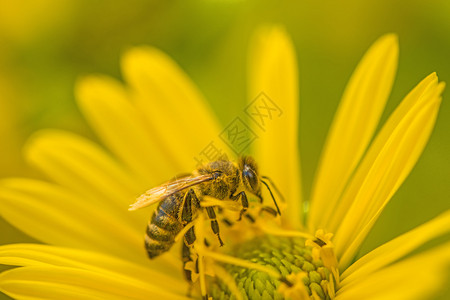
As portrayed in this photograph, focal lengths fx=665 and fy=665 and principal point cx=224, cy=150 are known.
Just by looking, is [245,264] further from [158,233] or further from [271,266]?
[158,233]

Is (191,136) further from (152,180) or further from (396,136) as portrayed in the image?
(396,136)

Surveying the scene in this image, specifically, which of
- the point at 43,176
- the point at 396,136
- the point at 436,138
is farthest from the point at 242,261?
the point at 43,176

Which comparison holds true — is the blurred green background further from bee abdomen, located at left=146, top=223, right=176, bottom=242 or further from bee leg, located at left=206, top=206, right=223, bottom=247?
bee abdomen, located at left=146, top=223, right=176, bottom=242

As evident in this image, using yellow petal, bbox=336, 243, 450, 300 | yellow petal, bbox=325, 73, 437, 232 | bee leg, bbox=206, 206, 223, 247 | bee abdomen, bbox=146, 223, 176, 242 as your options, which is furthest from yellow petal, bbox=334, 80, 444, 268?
bee abdomen, bbox=146, 223, 176, 242

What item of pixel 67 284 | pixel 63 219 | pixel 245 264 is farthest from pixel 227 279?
pixel 63 219

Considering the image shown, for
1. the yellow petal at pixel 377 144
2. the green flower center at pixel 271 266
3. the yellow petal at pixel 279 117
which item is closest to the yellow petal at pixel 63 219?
the green flower center at pixel 271 266

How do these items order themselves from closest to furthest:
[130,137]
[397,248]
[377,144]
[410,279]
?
[410,279] < [397,248] < [377,144] < [130,137]

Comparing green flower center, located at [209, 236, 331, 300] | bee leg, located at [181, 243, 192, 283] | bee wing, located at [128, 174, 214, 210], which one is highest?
bee wing, located at [128, 174, 214, 210]
